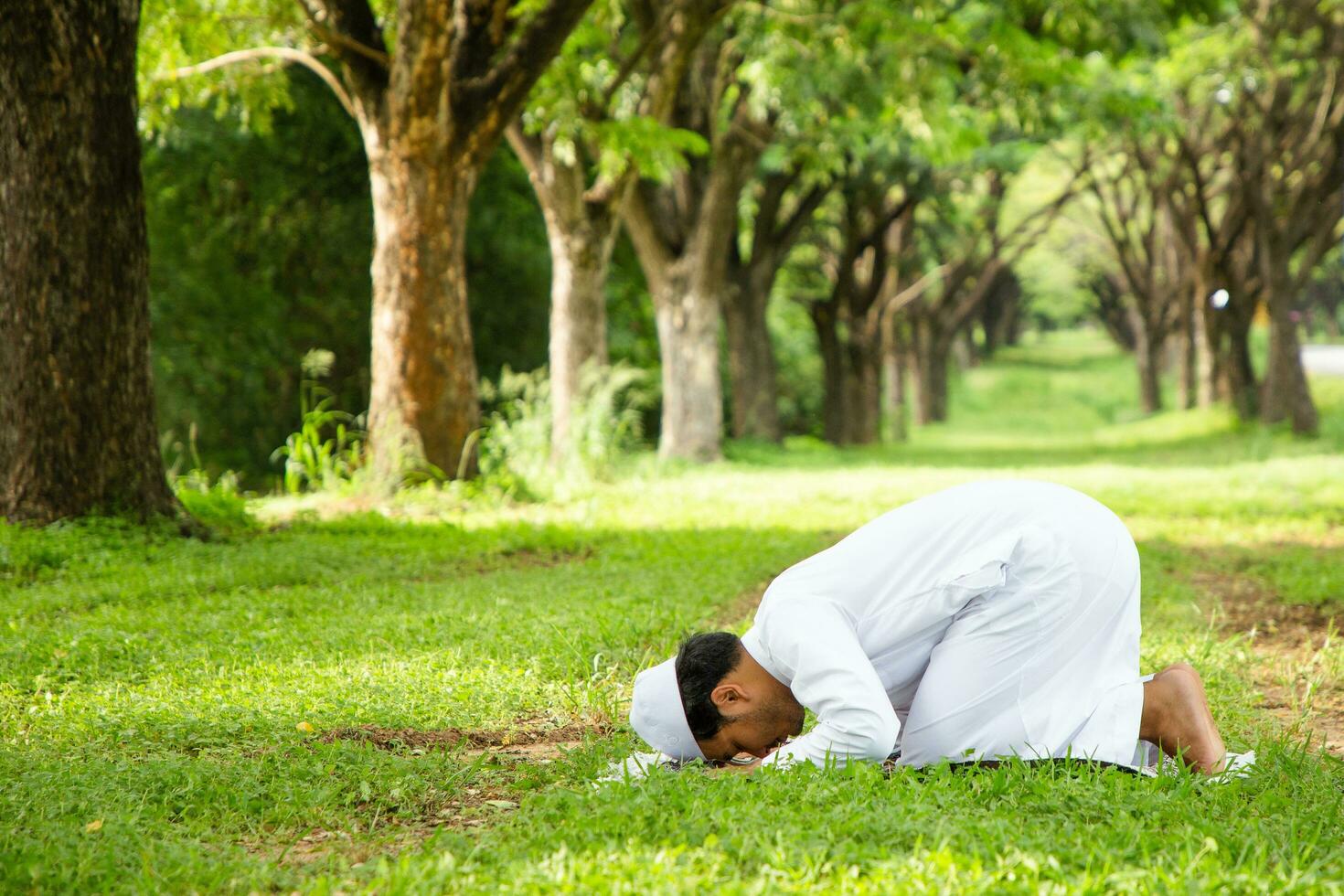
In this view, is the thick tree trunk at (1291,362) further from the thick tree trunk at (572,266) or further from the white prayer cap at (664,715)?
the white prayer cap at (664,715)

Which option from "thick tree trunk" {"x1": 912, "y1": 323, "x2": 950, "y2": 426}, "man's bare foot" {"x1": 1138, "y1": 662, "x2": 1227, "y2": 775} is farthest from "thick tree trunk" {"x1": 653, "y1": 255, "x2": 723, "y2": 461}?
"thick tree trunk" {"x1": 912, "y1": 323, "x2": 950, "y2": 426}

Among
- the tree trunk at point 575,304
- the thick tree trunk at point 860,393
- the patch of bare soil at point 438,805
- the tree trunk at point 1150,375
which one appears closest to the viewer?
the patch of bare soil at point 438,805

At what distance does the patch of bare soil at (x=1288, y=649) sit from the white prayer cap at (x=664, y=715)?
92.5 inches

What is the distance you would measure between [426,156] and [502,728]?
24.2 ft

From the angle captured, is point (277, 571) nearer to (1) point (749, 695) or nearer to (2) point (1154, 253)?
(1) point (749, 695)

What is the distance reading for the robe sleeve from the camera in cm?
354

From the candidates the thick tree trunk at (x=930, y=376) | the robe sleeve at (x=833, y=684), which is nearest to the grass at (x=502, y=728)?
the robe sleeve at (x=833, y=684)

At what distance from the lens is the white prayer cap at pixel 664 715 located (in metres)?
3.83

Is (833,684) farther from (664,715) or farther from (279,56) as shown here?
(279,56)

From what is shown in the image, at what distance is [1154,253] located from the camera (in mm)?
33406

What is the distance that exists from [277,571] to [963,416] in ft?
134

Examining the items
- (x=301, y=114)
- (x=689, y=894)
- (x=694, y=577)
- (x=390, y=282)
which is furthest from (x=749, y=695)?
(x=301, y=114)

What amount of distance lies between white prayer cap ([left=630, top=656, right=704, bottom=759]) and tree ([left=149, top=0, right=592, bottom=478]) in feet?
25.6

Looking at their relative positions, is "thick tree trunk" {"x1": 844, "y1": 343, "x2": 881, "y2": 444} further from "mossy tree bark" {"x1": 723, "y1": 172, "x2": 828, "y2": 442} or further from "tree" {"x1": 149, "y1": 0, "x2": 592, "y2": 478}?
"tree" {"x1": 149, "y1": 0, "x2": 592, "y2": 478}
